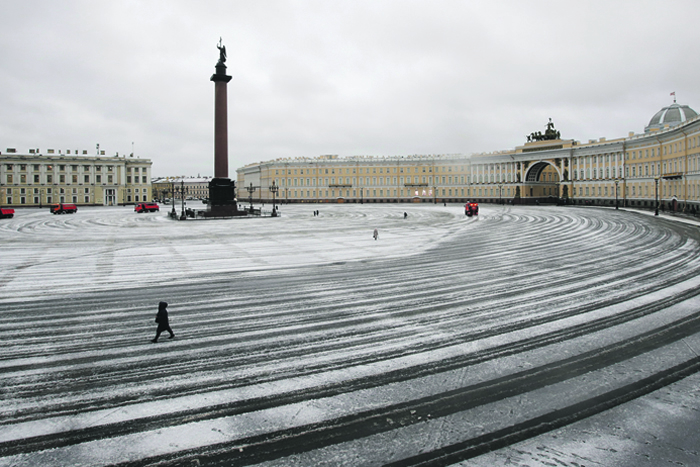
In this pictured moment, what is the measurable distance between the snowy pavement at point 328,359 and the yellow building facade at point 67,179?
10696 cm

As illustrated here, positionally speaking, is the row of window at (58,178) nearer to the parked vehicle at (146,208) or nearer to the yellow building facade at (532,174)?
the yellow building facade at (532,174)

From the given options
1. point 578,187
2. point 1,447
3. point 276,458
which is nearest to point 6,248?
point 1,447

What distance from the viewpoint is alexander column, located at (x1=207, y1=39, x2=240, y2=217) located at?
175 feet

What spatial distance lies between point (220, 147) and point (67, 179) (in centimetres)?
7667

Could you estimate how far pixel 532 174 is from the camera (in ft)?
351

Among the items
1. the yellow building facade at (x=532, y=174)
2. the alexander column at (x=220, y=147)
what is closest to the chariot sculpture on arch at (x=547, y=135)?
the yellow building facade at (x=532, y=174)

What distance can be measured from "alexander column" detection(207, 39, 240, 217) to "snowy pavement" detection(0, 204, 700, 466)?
3673 centimetres

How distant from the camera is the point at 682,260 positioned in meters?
19.3

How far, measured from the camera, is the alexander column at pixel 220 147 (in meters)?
53.3

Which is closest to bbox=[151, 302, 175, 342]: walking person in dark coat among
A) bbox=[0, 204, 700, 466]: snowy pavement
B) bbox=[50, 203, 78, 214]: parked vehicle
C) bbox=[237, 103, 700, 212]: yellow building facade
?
bbox=[0, 204, 700, 466]: snowy pavement

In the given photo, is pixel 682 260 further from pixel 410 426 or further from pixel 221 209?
pixel 221 209

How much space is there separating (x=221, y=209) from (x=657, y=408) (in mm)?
52402

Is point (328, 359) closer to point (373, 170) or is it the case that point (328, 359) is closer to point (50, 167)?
point (373, 170)

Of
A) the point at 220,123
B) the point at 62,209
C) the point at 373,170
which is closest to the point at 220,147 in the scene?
the point at 220,123
